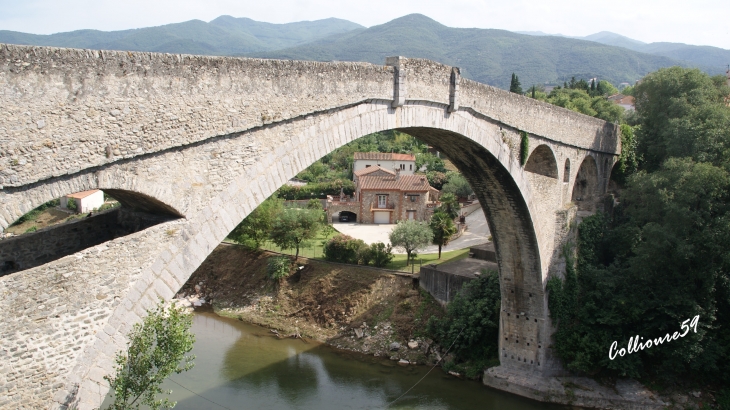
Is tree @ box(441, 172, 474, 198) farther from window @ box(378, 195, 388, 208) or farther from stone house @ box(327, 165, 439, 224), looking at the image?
window @ box(378, 195, 388, 208)

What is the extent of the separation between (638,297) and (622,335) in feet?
3.60

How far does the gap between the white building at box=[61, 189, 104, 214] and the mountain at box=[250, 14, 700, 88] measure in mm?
111027

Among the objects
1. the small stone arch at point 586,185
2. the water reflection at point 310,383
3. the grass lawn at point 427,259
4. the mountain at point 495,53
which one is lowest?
the water reflection at point 310,383

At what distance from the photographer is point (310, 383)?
56.8 ft

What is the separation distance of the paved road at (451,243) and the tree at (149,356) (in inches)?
733

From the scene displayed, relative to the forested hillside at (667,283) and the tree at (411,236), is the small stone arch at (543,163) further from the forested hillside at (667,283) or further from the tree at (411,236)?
the tree at (411,236)

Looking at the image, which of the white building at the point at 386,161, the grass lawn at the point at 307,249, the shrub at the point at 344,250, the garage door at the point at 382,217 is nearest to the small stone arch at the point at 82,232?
the shrub at the point at 344,250

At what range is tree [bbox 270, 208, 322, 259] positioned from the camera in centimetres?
2509

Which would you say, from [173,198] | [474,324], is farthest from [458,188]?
[173,198]

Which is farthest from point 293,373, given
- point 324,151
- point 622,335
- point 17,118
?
point 17,118

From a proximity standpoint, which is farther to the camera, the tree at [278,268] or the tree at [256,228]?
the tree at [256,228]

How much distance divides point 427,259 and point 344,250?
3386mm

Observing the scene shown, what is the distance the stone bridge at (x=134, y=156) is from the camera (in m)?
5.61

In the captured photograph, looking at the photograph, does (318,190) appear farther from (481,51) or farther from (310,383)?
(481,51)
